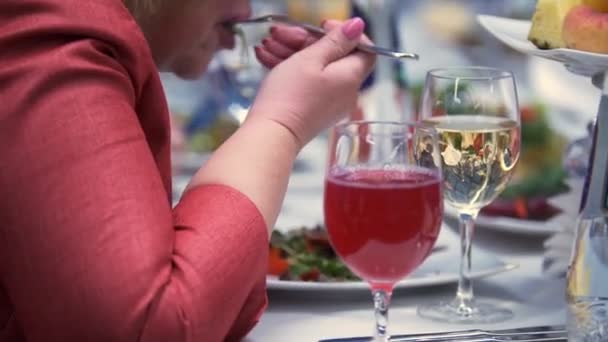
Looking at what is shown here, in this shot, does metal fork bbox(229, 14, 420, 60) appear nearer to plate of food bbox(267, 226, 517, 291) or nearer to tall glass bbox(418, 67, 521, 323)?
tall glass bbox(418, 67, 521, 323)

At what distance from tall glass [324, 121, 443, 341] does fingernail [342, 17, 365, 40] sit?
0.15 meters

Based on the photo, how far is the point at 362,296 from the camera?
99 cm

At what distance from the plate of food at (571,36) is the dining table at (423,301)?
0.23 metres

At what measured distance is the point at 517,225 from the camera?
1.17 m

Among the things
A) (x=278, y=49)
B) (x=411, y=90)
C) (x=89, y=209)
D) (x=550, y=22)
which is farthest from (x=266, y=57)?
(x=411, y=90)

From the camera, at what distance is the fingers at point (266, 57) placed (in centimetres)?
103

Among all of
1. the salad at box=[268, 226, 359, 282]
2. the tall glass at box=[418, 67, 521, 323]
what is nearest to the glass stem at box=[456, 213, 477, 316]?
the tall glass at box=[418, 67, 521, 323]

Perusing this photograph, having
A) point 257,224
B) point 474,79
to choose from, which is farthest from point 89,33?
point 474,79

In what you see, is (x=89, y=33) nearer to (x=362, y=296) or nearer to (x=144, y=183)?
(x=144, y=183)

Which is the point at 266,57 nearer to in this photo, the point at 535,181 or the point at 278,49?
the point at 278,49

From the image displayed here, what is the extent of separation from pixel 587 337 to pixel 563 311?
0.56 feet

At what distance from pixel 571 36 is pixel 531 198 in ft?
1.17

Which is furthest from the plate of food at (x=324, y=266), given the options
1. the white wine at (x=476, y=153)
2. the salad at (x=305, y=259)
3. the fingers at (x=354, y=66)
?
the fingers at (x=354, y=66)

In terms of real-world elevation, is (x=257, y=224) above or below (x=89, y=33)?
below
